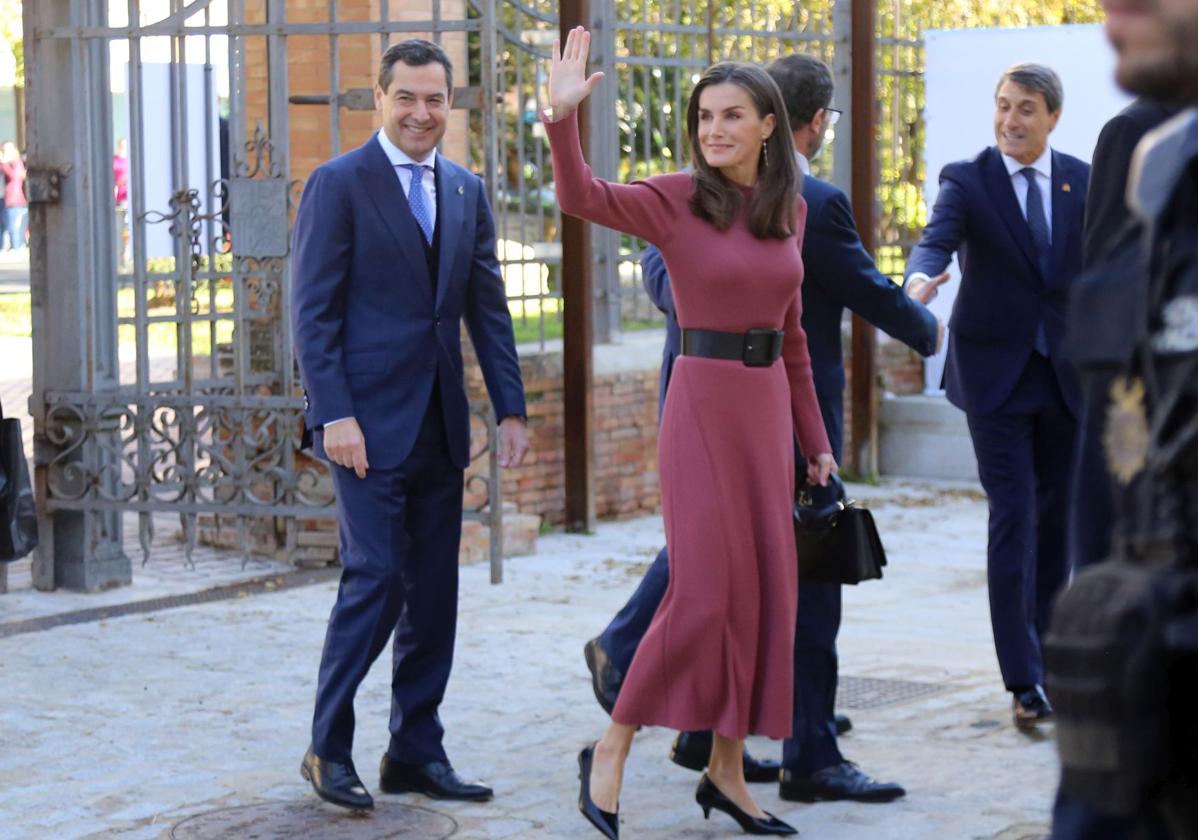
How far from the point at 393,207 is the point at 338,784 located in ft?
4.78

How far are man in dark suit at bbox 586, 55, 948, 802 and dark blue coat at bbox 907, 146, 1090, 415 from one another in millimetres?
682

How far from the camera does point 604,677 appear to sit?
231 inches

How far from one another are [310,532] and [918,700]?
3.51 metres

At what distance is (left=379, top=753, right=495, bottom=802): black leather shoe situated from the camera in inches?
220

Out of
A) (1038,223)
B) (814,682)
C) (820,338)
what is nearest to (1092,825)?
(814,682)

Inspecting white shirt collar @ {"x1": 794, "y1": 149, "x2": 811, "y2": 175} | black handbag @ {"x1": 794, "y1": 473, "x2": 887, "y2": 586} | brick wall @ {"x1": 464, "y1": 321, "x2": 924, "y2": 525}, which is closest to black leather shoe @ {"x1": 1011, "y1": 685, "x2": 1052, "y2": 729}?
black handbag @ {"x1": 794, "y1": 473, "x2": 887, "y2": 586}

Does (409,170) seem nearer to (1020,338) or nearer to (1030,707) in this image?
(1020,338)

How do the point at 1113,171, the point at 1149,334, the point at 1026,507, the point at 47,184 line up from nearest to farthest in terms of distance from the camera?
the point at 1149,334 < the point at 1113,171 < the point at 1026,507 < the point at 47,184

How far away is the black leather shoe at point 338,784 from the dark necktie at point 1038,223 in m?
2.52

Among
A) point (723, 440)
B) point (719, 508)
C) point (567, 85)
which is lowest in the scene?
point (719, 508)

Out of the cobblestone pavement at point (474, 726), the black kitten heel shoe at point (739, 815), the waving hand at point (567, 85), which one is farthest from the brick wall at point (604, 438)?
the waving hand at point (567, 85)

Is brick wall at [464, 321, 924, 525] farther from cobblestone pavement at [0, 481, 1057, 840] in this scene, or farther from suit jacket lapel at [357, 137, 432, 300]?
suit jacket lapel at [357, 137, 432, 300]

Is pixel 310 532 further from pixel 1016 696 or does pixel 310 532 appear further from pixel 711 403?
pixel 711 403

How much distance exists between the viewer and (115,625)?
812 centimetres
